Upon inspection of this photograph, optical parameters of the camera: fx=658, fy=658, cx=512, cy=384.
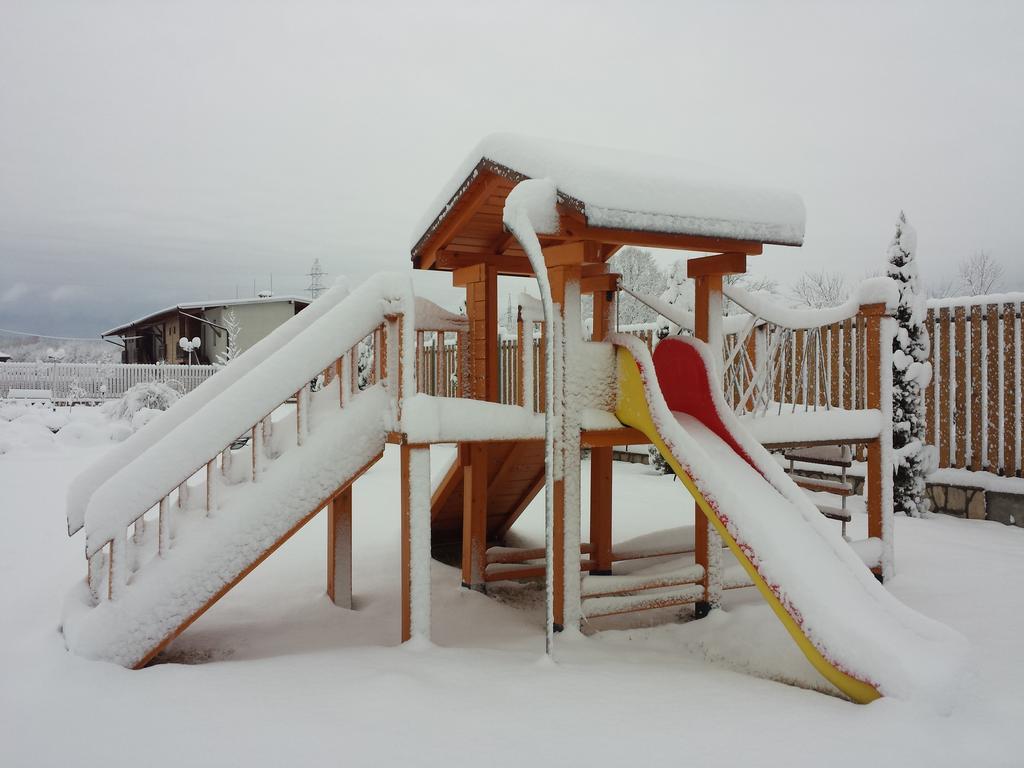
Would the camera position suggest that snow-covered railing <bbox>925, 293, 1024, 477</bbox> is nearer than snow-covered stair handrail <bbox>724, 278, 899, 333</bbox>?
No

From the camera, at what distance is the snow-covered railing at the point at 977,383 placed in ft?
24.6

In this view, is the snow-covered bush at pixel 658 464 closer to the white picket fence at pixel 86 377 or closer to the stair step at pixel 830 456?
the stair step at pixel 830 456

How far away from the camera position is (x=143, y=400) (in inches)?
638

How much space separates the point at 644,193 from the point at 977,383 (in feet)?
20.5

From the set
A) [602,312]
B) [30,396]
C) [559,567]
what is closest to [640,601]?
[559,567]

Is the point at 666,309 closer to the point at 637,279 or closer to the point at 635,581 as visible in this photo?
the point at 635,581

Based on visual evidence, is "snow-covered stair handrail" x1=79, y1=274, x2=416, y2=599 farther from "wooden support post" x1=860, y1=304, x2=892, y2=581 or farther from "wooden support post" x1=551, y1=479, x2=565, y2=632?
"wooden support post" x1=860, y1=304, x2=892, y2=581

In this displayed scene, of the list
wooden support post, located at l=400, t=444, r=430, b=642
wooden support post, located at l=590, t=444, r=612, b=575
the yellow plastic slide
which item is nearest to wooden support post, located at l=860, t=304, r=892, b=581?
the yellow plastic slide

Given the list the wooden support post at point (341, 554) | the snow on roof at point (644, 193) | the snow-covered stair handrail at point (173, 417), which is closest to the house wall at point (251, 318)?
the snow-covered stair handrail at point (173, 417)

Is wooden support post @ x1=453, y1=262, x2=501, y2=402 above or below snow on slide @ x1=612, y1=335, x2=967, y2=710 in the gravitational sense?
above

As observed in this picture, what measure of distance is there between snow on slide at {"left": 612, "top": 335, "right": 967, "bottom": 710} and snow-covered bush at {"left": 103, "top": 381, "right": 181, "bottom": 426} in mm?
14973

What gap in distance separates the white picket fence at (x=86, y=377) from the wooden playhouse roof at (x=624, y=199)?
24004mm

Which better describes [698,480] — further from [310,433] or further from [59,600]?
[59,600]

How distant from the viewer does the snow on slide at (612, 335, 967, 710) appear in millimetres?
2859
